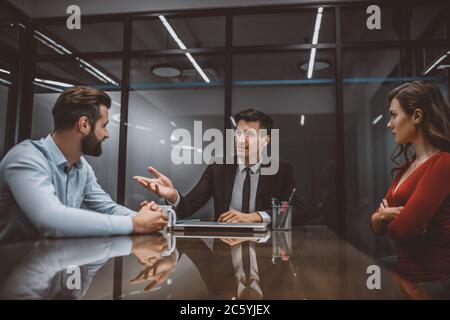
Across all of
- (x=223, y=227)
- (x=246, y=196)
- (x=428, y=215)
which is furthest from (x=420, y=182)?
(x=246, y=196)

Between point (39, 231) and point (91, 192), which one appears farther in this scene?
point (91, 192)

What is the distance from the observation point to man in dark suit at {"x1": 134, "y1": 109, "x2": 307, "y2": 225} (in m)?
2.63

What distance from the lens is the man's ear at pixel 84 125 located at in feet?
6.72

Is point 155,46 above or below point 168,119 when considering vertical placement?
above

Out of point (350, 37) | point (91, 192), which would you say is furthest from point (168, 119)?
point (350, 37)

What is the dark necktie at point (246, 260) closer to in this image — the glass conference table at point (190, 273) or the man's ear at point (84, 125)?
the glass conference table at point (190, 273)

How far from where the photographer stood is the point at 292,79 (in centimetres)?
293

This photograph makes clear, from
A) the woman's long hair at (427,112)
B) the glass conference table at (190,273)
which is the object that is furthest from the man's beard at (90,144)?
the woman's long hair at (427,112)

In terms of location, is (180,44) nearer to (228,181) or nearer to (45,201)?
(228,181)

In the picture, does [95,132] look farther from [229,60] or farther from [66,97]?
[229,60]

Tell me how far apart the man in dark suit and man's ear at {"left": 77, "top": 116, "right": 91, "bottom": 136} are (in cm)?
62

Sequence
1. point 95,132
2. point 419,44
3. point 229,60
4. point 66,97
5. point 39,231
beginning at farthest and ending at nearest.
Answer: point 229,60
point 419,44
point 66,97
point 95,132
point 39,231

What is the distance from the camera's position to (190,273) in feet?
2.42

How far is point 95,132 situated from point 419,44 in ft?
8.54
